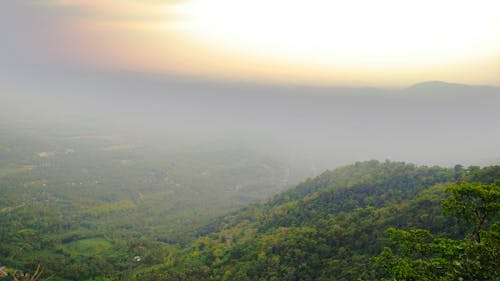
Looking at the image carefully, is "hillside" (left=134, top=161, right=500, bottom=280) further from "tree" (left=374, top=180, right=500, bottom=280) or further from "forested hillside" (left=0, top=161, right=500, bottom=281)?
"tree" (left=374, top=180, right=500, bottom=280)

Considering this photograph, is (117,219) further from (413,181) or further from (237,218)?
(413,181)

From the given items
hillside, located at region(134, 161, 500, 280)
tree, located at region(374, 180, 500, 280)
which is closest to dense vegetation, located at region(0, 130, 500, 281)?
tree, located at region(374, 180, 500, 280)

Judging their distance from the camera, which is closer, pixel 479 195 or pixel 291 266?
pixel 479 195

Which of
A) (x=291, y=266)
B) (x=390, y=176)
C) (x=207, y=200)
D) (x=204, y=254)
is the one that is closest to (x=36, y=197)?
(x=207, y=200)

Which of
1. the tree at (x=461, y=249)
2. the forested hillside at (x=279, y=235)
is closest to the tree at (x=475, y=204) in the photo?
the tree at (x=461, y=249)

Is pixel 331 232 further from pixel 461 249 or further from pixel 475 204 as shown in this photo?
pixel 461 249
